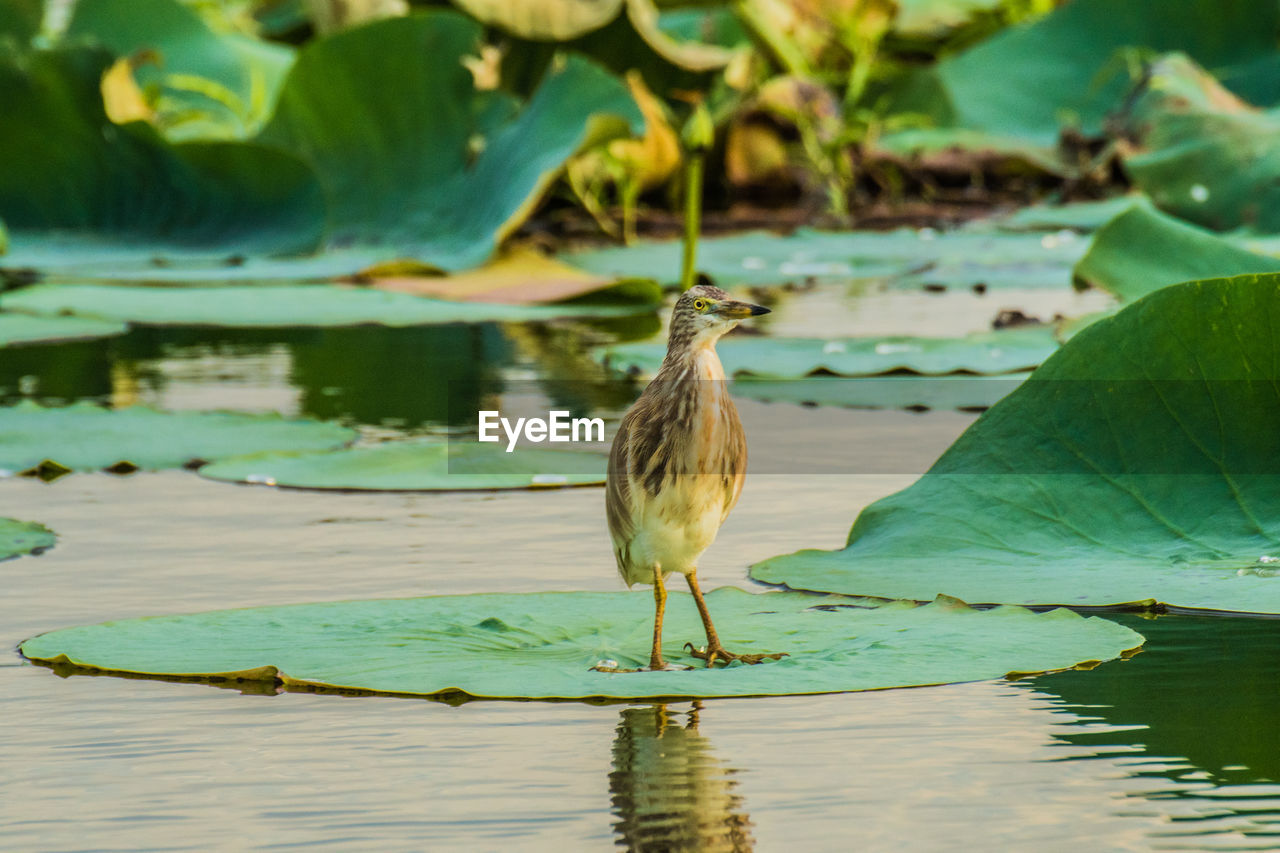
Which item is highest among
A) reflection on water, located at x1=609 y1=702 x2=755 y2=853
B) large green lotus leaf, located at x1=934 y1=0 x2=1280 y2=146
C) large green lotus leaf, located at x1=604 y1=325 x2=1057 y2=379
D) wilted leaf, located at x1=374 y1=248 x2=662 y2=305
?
large green lotus leaf, located at x1=934 y1=0 x2=1280 y2=146

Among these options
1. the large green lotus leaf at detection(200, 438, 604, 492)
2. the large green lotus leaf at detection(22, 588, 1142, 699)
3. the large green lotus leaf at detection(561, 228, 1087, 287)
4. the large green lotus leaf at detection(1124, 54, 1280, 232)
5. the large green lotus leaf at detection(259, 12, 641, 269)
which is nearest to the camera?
the large green lotus leaf at detection(22, 588, 1142, 699)

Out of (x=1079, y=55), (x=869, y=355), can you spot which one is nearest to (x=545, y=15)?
(x=1079, y=55)

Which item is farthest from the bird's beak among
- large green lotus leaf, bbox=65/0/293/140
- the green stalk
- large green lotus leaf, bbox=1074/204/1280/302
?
large green lotus leaf, bbox=65/0/293/140

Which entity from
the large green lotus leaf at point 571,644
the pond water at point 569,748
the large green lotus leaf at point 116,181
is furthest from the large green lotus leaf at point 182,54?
the large green lotus leaf at point 571,644

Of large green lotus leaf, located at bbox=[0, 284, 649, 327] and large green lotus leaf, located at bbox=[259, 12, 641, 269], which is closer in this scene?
large green lotus leaf, located at bbox=[0, 284, 649, 327]

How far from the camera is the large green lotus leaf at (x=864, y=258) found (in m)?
9.34

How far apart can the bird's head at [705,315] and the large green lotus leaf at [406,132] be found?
6.28m

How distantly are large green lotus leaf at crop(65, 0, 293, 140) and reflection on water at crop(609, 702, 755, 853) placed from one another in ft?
33.4

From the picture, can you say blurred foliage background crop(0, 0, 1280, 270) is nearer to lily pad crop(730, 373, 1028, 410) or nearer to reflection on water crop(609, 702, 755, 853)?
lily pad crop(730, 373, 1028, 410)

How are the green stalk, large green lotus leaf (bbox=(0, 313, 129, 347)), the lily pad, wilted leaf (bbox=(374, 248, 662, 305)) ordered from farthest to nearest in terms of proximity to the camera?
wilted leaf (bbox=(374, 248, 662, 305)) → the green stalk → large green lotus leaf (bbox=(0, 313, 129, 347)) → the lily pad

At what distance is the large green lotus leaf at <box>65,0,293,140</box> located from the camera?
41.4 ft

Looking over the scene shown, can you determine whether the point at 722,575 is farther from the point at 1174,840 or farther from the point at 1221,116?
the point at 1221,116

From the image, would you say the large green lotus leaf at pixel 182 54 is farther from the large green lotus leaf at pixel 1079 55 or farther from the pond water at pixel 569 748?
the pond water at pixel 569 748

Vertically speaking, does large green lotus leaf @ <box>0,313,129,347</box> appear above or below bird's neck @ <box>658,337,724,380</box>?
above
